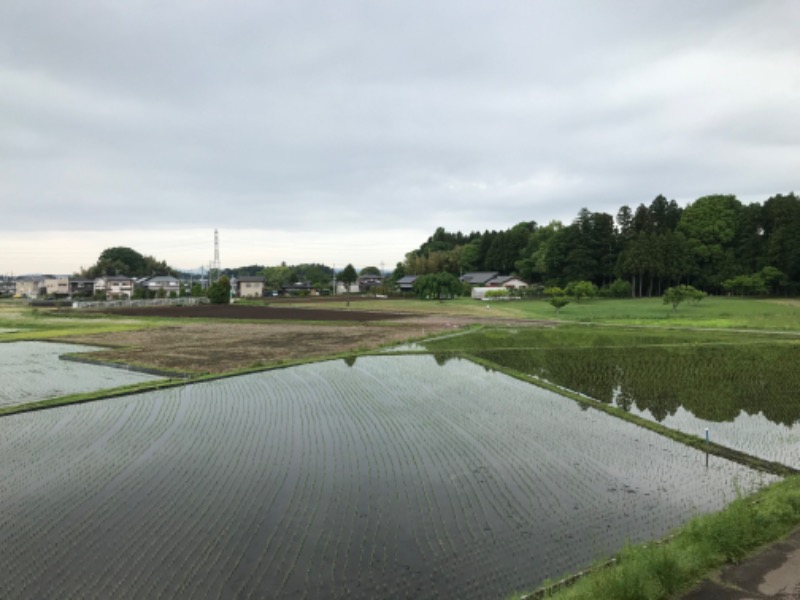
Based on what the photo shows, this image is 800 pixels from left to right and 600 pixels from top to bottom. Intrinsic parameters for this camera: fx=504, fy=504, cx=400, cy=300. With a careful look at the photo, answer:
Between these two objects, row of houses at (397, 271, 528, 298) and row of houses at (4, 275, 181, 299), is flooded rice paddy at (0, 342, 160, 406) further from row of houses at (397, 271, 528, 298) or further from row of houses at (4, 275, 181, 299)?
row of houses at (4, 275, 181, 299)

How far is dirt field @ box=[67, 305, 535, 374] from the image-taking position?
22.1 m

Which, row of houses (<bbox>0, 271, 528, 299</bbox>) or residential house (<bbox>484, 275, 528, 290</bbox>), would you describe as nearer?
residential house (<bbox>484, 275, 528, 290</bbox>)

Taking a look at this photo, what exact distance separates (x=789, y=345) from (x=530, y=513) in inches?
934

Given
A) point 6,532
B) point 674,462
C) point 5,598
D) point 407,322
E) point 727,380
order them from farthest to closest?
point 407,322, point 727,380, point 674,462, point 6,532, point 5,598

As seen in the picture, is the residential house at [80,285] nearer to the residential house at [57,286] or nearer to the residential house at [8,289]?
the residential house at [57,286]

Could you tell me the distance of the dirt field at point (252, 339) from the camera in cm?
2208

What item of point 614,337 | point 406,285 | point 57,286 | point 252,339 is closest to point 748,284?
point 614,337

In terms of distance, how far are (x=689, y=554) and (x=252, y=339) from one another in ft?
90.8

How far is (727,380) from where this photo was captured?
16656 mm

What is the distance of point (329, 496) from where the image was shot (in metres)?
8.04

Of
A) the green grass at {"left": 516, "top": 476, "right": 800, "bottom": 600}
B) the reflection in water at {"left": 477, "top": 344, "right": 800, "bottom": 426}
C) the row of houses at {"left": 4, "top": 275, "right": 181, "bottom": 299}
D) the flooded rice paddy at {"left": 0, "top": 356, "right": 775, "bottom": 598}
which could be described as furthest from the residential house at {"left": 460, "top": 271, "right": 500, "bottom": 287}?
the green grass at {"left": 516, "top": 476, "right": 800, "bottom": 600}

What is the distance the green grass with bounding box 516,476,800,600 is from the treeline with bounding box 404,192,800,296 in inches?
2201

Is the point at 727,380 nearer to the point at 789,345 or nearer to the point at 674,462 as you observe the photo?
the point at 674,462

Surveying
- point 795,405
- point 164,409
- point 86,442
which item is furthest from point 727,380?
point 86,442
